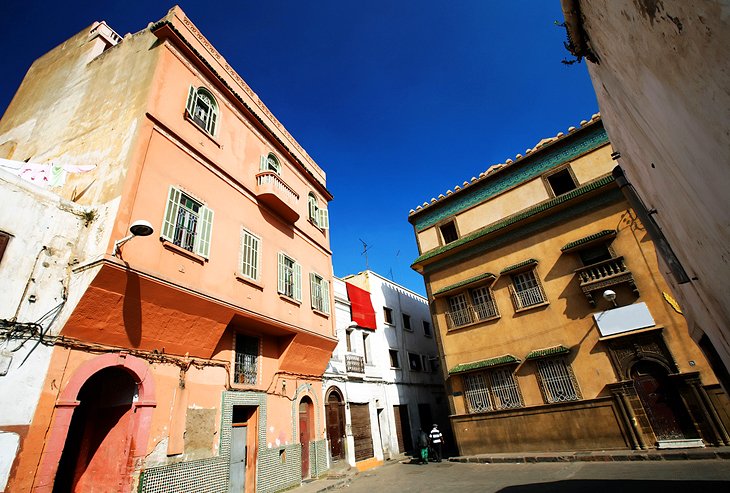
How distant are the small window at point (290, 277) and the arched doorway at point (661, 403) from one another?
12.7m

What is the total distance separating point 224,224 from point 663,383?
617 inches

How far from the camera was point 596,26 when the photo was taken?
10.8ft

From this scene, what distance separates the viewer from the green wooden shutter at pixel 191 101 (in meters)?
10.5

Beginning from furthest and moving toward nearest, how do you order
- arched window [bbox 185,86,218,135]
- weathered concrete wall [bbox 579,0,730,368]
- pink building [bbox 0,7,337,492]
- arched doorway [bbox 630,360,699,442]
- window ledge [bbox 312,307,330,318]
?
window ledge [bbox 312,307,330,318], arched doorway [bbox 630,360,699,442], arched window [bbox 185,86,218,135], pink building [bbox 0,7,337,492], weathered concrete wall [bbox 579,0,730,368]

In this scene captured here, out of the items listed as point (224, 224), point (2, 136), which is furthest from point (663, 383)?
point (2, 136)

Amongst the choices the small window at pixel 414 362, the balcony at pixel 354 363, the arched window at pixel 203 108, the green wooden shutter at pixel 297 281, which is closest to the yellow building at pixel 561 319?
the balcony at pixel 354 363

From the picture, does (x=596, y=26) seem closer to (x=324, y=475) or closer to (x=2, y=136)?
(x=324, y=475)

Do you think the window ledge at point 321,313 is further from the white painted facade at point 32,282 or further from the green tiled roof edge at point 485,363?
the white painted facade at point 32,282

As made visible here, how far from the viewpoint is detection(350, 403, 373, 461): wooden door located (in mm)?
17344

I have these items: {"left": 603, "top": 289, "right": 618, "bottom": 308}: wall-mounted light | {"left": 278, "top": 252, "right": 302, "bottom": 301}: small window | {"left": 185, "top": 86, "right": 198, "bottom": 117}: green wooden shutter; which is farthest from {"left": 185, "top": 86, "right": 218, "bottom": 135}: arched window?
{"left": 603, "top": 289, "right": 618, "bottom": 308}: wall-mounted light

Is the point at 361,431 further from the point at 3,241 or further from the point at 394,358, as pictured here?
the point at 3,241

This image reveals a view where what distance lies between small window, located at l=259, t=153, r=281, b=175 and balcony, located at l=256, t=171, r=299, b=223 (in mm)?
909

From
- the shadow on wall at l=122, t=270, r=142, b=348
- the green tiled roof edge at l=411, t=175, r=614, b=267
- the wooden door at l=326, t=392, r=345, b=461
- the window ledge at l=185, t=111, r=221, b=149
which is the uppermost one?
the window ledge at l=185, t=111, r=221, b=149

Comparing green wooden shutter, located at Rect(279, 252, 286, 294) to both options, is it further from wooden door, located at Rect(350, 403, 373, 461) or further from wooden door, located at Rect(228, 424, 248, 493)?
wooden door, located at Rect(350, 403, 373, 461)
